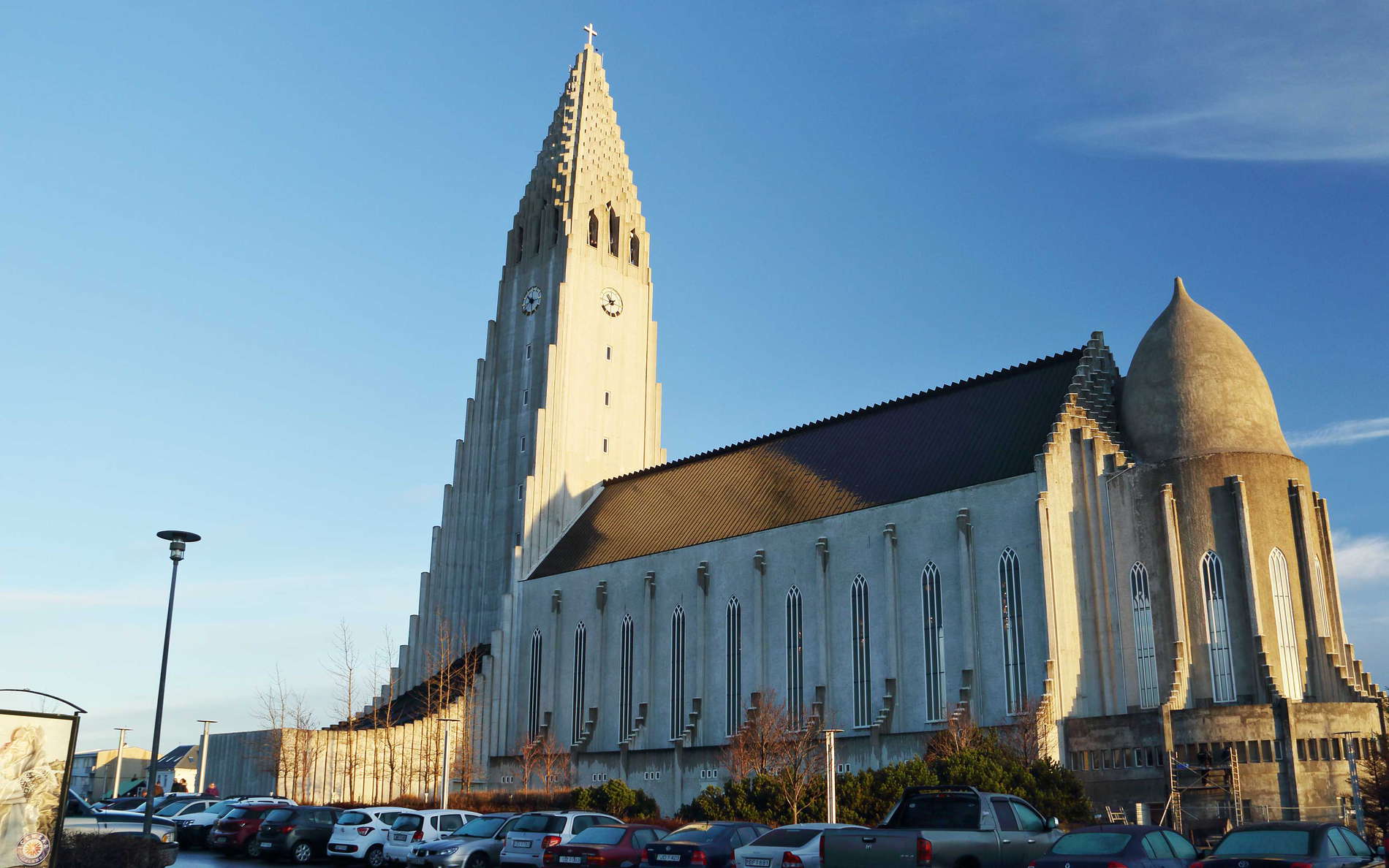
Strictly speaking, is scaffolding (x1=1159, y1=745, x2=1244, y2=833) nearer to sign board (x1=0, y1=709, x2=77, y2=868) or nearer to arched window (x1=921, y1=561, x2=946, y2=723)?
arched window (x1=921, y1=561, x2=946, y2=723)

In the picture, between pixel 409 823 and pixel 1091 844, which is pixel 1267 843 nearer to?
pixel 1091 844

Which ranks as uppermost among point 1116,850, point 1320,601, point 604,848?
point 1320,601

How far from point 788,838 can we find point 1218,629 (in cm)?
2596

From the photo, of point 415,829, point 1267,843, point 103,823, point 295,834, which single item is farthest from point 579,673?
point 1267,843

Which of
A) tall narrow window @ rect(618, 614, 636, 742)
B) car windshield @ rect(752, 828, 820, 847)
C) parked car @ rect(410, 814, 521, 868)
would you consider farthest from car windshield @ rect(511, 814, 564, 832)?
tall narrow window @ rect(618, 614, 636, 742)

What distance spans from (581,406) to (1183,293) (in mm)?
34060

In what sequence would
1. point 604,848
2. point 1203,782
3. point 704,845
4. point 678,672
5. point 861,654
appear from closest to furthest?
point 704,845 < point 604,848 < point 1203,782 < point 861,654 < point 678,672

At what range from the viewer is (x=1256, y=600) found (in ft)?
132

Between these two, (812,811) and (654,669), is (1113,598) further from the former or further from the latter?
(654,669)

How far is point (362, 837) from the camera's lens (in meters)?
29.9

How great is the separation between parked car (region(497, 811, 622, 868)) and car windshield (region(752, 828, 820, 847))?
192 inches

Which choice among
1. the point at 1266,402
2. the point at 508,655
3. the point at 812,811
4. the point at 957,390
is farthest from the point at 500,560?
the point at 1266,402

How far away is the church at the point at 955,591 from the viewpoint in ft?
132

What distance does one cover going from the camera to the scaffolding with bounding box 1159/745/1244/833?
35844mm
